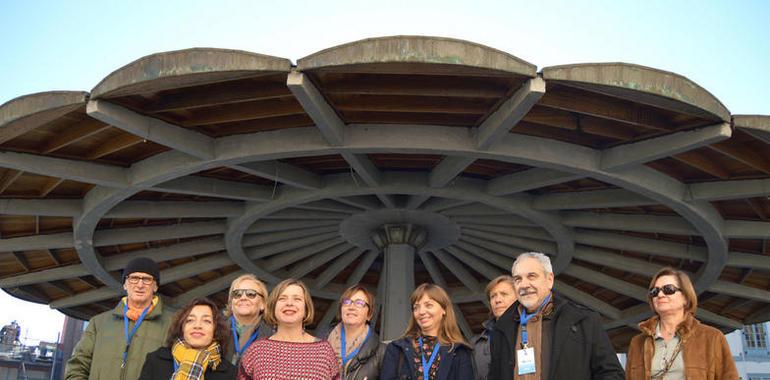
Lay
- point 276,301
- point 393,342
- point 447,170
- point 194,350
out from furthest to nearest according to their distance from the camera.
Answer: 1. point 447,170
2. point 393,342
3. point 276,301
4. point 194,350

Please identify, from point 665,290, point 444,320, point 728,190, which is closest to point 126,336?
point 444,320

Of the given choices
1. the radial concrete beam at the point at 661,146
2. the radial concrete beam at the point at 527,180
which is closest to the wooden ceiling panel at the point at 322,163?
the radial concrete beam at the point at 527,180

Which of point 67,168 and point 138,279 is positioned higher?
point 67,168

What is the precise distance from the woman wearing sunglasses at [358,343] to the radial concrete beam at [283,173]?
865cm

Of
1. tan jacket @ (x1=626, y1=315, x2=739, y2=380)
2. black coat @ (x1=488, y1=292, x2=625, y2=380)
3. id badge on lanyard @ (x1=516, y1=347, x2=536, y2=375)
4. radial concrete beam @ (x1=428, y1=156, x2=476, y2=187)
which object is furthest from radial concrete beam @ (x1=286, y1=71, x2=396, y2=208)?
tan jacket @ (x1=626, y1=315, x2=739, y2=380)

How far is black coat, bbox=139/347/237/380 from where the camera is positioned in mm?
6457

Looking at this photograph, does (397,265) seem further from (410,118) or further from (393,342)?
(393,342)

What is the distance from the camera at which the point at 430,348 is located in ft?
23.4

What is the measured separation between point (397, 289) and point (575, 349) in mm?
15255

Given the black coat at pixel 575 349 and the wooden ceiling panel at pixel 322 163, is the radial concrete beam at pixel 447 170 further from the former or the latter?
the black coat at pixel 575 349

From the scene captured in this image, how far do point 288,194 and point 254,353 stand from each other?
12278mm

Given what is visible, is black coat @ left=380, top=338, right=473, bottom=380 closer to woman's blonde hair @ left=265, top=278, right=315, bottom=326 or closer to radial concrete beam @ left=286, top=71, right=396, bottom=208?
woman's blonde hair @ left=265, top=278, right=315, bottom=326

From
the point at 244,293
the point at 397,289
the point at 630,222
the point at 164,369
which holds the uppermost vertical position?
the point at 630,222

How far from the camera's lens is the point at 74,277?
24281 mm
